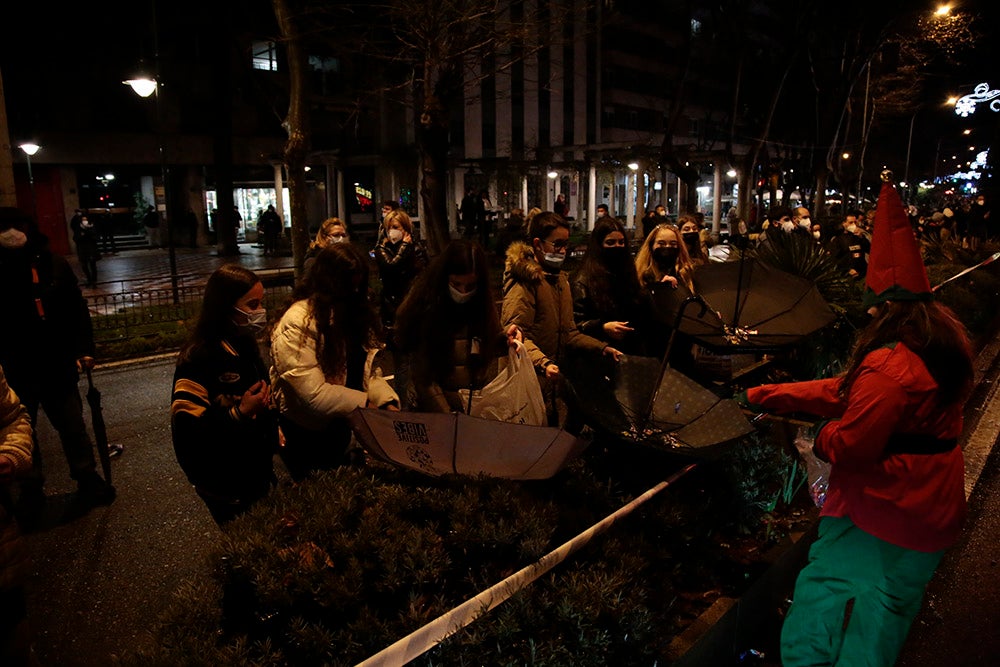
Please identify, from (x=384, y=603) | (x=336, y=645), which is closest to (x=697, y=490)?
(x=384, y=603)

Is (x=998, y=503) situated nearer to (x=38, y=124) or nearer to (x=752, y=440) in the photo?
(x=752, y=440)

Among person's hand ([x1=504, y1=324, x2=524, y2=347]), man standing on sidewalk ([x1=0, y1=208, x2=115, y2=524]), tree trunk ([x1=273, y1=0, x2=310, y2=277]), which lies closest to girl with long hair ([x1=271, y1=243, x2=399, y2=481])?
person's hand ([x1=504, y1=324, x2=524, y2=347])

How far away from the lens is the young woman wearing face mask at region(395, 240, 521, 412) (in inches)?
148

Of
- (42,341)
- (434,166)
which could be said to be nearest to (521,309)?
(42,341)

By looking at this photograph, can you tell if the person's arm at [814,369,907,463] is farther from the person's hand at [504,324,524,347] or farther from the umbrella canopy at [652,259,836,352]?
the umbrella canopy at [652,259,836,352]

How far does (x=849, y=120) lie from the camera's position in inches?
1273

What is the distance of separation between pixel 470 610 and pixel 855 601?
1507 mm

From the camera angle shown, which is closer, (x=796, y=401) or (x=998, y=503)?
(x=796, y=401)

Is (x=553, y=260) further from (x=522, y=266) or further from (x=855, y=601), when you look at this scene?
(x=855, y=601)

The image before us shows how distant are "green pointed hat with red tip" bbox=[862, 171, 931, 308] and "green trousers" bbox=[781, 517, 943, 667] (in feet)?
3.01

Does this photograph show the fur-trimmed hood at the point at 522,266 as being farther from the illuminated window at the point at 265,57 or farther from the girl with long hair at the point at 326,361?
the illuminated window at the point at 265,57

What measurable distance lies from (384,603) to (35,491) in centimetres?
400

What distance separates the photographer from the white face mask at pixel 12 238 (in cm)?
475

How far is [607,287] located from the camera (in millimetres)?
4969
